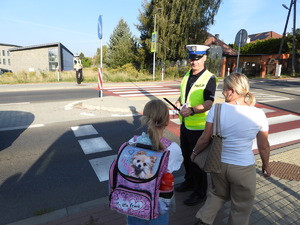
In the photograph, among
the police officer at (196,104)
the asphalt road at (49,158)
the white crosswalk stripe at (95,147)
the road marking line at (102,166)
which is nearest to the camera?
the police officer at (196,104)

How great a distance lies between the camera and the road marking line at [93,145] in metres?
4.70

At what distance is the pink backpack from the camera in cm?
167

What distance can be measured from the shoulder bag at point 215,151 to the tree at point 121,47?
2895 cm

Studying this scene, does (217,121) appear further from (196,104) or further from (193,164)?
(193,164)

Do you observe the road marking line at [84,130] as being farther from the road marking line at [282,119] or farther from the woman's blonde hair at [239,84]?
the road marking line at [282,119]

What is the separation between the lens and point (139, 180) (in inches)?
66.1

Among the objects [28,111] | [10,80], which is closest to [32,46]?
[10,80]

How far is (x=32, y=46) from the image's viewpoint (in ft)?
120

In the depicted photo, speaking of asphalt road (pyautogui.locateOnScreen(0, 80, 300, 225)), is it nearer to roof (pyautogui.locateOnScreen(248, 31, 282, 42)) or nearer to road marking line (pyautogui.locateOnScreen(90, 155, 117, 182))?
road marking line (pyautogui.locateOnScreen(90, 155, 117, 182))

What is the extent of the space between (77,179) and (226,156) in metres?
2.51

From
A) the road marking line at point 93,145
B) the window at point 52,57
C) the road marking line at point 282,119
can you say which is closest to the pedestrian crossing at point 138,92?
the road marking line at point 282,119

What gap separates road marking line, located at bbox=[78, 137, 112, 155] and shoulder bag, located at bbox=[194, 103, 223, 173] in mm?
3012

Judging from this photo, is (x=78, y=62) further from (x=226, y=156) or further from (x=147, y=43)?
(x=226, y=156)

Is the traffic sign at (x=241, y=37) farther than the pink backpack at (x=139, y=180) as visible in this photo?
Yes
